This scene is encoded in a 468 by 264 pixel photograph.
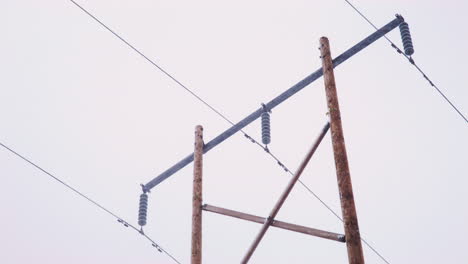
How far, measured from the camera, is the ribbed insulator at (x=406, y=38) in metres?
8.16

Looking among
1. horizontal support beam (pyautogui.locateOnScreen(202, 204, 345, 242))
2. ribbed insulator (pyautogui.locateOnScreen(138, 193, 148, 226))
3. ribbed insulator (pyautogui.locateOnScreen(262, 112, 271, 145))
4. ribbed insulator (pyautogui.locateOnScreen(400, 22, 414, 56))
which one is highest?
ribbed insulator (pyautogui.locateOnScreen(400, 22, 414, 56))

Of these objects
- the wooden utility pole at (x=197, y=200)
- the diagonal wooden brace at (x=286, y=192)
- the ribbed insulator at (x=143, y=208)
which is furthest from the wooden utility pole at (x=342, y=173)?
the ribbed insulator at (x=143, y=208)

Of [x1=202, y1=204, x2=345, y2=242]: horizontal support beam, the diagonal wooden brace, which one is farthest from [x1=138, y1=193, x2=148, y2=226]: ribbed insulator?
the diagonal wooden brace

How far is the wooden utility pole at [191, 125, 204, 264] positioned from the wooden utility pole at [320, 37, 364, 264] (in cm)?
234

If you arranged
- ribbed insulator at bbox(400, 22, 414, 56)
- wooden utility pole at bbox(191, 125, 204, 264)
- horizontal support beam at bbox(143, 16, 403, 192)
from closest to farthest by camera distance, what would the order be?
wooden utility pole at bbox(191, 125, 204, 264)
horizontal support beam at bbox(143, 16, 403, 192)
ribbed insulator at bbox(400, 22, 414, 56)

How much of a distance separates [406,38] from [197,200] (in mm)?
4602

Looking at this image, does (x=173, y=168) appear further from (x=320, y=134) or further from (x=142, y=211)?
(x=320, y=134)

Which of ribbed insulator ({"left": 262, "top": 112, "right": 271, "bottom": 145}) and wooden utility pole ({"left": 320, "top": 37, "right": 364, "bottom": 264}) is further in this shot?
ribbed insulator ({"left": 262, "top": 112, "right": 271, "bottom": 145})

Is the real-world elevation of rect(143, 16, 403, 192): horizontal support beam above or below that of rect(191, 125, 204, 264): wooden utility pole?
above

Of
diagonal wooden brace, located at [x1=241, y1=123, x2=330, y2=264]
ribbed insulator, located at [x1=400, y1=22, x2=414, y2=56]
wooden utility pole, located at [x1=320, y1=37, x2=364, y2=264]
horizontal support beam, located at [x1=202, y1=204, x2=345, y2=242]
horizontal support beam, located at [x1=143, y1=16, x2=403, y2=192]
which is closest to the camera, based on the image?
wooden utility pole, located at [x1=320, y1=37, x2=364, y2=264]

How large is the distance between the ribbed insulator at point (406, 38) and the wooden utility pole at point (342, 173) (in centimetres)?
213

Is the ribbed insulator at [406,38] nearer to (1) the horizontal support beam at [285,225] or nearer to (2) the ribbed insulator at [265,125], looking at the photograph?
(2) the ribbed insulator at [265,125]

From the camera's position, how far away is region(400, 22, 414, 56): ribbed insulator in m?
8.16

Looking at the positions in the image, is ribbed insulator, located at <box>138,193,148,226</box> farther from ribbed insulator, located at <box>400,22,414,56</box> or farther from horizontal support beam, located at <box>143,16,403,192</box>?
ribbed insulator, located at <box>400,22,414,56</box>
